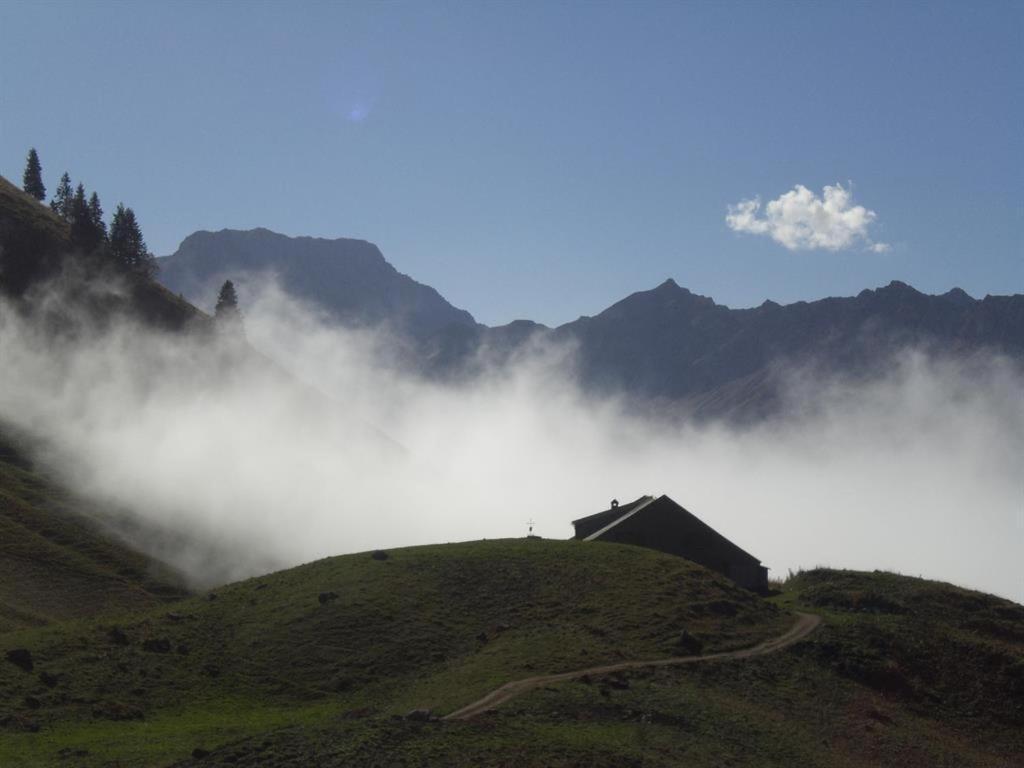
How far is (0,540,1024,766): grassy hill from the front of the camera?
34125 mm

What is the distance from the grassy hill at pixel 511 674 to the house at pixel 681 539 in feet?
41.8

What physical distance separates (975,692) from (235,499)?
121 meters

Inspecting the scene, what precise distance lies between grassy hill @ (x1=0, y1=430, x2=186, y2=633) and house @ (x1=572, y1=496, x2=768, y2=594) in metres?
46.0

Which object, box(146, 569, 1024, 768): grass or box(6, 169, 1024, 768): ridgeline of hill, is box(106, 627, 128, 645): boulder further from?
box(146, 569, 1024, 768): grass

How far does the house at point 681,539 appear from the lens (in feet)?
251

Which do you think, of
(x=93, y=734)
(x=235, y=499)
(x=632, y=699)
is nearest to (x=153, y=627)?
(x=93, y=734)

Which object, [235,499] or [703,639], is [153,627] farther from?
[235,499]

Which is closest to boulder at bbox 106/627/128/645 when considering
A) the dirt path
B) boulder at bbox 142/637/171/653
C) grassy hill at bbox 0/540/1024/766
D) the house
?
grassy hill at bbox 0/540/1024/766

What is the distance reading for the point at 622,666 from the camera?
4381 cm

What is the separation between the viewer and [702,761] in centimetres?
3428

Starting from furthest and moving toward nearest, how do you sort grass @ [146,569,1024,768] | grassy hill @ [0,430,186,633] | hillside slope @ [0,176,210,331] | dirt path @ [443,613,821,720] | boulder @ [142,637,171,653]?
hillside slope @ [0,176,210,331], grassy hill @ [0,430,186,633], boulder @ [142,637,171,653], dirt path @ [443,613,821,720], grass @ [146,569,1024,768]

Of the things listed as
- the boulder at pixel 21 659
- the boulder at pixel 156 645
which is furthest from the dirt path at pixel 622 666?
the boulder at pixel 21 659

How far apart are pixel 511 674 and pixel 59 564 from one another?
66.1 m

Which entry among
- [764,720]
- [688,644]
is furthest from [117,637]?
[764,720]
